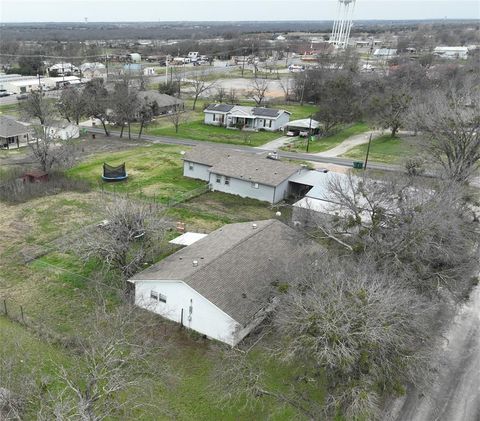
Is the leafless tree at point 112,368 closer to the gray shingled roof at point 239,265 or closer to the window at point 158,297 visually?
the window at point 158,297

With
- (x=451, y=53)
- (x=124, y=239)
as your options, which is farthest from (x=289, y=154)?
(x=451, y=53)

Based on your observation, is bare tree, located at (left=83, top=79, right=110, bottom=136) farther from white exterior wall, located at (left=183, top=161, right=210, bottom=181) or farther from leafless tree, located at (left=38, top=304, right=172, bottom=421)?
leafless tree, located at (left=38, top=304, right=172, bottom=421)

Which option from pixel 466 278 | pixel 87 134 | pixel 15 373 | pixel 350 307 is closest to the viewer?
pixel 350 307

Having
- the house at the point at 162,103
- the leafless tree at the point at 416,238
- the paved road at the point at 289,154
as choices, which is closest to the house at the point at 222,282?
the leafless tree at the point at 416,238

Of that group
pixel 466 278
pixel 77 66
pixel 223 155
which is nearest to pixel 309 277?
pixel 466 278

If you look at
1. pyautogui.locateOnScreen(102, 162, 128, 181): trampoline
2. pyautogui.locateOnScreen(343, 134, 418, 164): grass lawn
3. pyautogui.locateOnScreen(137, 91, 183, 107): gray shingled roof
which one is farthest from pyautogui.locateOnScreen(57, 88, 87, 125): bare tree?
pyautogui.locateOnScreen(343, 134, 418, 164): grass lawn

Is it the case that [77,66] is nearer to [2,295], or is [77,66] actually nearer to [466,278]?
[2,295]
